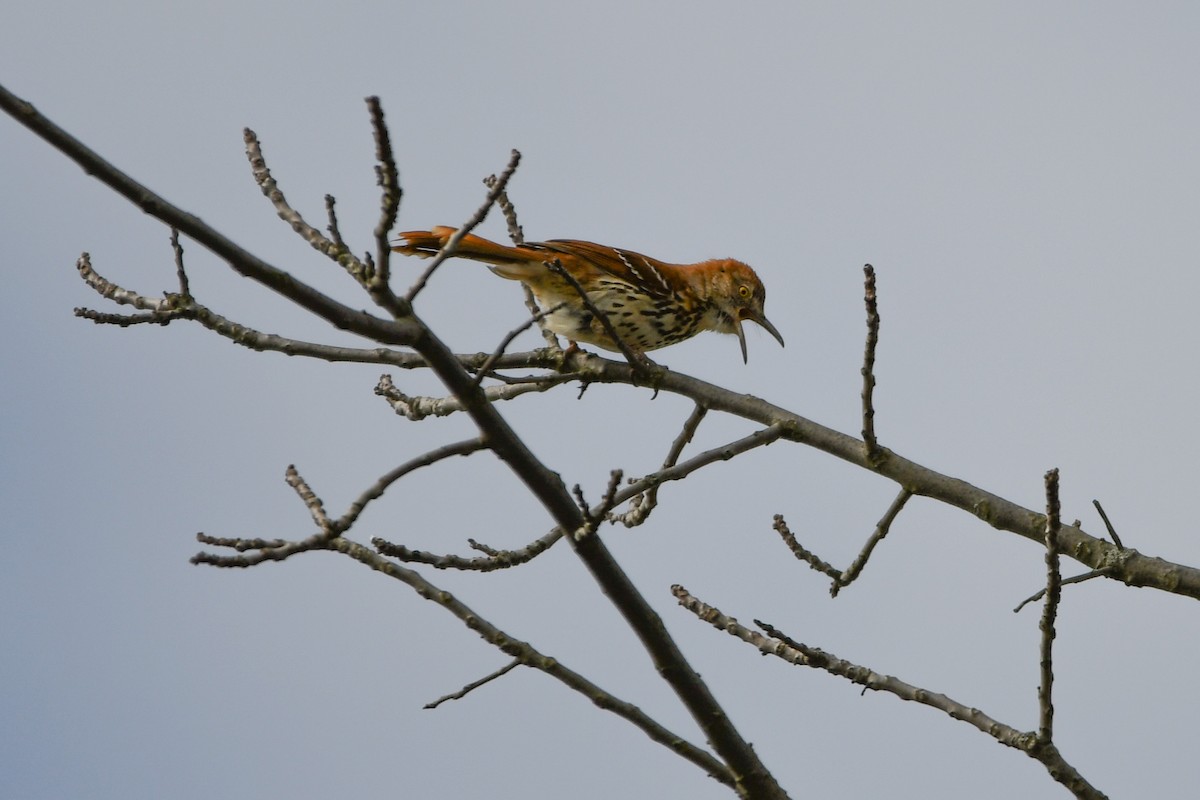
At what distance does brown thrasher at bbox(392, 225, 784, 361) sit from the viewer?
6461 millimetres

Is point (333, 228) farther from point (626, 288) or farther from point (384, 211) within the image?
point (626, 288)

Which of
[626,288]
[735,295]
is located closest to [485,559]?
[626,288]

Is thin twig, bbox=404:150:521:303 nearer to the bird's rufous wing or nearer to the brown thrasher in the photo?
the brown thrasher

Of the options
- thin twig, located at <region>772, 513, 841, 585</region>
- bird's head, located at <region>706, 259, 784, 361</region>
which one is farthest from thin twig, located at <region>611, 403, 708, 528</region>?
bird's head, located at <region>706, 259, 784, 361</region>

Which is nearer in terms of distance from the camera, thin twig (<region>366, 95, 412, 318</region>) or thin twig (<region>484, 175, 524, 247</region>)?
thin twig (<region>366, 95, 412, 318</region>)

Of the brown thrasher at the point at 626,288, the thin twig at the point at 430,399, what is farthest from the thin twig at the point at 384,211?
the brown thrasher at the point at 626,288

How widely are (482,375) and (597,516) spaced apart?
1.45 feet

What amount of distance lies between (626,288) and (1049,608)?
433 cm

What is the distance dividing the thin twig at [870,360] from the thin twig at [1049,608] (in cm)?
80

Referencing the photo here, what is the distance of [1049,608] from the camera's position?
3262 millimetres

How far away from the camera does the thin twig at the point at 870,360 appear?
3643mm

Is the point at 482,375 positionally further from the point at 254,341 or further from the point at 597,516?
the point at 254,341

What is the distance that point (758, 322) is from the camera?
869 cm

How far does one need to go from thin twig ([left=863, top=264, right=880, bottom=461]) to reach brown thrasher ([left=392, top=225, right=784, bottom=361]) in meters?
1.91
